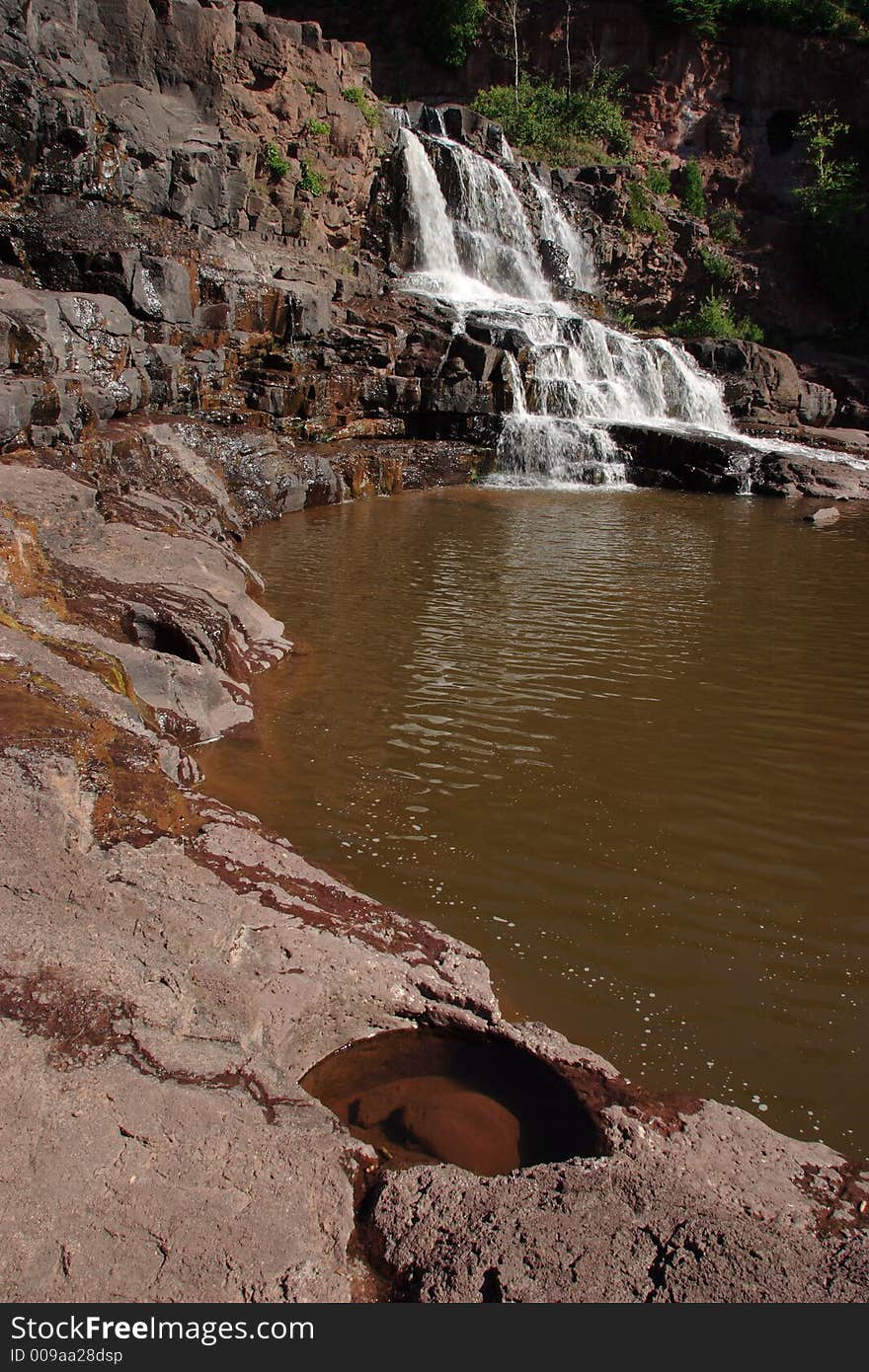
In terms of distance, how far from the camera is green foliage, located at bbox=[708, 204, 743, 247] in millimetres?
28938

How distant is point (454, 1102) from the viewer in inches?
102

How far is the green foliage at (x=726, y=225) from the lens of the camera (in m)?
28.9

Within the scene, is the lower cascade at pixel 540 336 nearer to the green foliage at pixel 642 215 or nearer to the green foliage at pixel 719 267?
the green foliage at pixel 642 215

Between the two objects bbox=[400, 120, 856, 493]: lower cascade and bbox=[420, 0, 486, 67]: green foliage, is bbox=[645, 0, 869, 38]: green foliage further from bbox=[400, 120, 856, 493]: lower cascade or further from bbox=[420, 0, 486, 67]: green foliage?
bbox=[400, 120, 856, 493]: lower cascade

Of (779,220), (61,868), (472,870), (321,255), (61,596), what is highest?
(779,220)

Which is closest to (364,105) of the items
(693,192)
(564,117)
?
(564,117)

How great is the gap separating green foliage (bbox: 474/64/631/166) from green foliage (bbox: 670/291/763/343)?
6.70m

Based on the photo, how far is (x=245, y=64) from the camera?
21328mm

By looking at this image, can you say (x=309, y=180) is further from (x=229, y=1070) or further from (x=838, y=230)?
(x=229, y=1070)

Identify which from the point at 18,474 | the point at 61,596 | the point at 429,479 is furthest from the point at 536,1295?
the point at 429,479

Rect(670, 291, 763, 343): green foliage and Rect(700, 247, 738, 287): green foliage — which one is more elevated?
Rect(700, 247, 738, 287): green foliage

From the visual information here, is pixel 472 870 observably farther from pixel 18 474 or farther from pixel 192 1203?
pixel 18 474

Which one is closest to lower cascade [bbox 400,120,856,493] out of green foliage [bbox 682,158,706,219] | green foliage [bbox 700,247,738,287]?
green foliage [bbox 700,247,738,287]

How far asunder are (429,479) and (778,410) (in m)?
10.7
